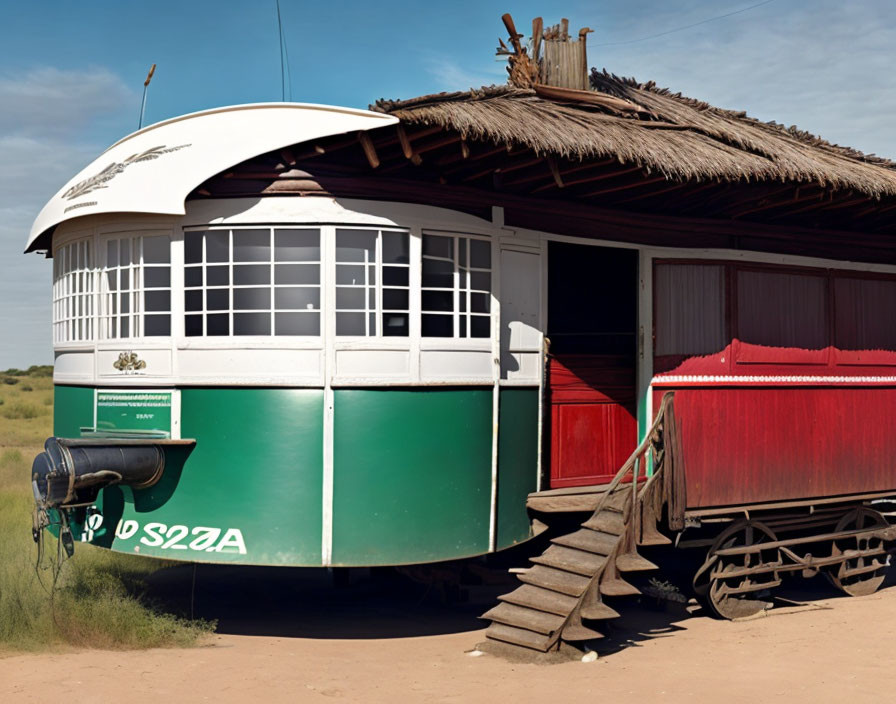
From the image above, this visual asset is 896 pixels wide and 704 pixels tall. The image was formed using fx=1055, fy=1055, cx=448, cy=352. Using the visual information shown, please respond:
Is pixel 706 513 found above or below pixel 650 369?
below

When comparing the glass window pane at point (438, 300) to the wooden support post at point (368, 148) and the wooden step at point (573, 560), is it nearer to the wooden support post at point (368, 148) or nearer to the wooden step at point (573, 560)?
the wooden support post at point (368, 148)

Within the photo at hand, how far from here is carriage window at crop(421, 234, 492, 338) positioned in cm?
925

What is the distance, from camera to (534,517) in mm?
9898

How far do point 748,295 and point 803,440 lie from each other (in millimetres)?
1690

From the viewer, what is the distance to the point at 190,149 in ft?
29.5

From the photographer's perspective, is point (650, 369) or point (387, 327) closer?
point (387, 327)

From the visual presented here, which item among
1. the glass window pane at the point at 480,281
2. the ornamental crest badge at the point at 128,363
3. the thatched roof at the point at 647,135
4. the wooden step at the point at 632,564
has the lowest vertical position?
the wooden step at the point at 632,564

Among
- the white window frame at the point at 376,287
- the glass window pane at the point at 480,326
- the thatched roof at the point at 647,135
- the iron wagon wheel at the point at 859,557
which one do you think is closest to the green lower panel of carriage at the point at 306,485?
the white window frame at the point at 376,287

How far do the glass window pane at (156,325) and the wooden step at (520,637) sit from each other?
3.78 metres

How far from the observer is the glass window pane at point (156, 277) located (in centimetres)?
918

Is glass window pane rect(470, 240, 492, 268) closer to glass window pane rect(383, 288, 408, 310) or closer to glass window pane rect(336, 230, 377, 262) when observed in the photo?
glass window pane rect(383, 288, 408, 310)

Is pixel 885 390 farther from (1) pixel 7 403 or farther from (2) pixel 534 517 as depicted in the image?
(1) pixel 7 403

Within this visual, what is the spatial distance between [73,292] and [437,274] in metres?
3.60

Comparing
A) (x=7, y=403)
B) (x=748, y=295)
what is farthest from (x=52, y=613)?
(x=7, y=403)
